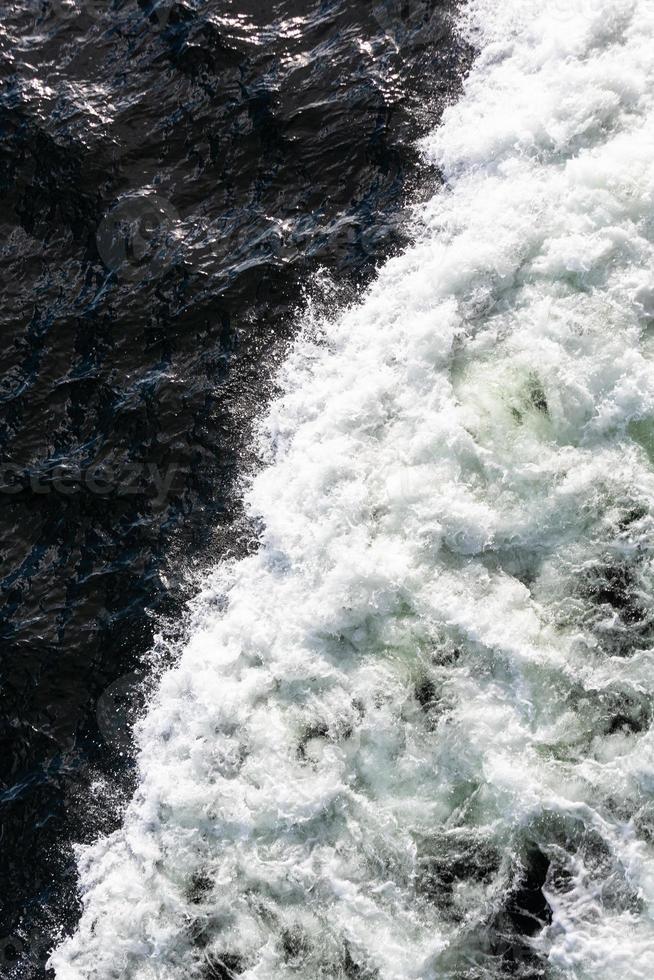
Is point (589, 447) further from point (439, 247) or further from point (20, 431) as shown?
point (20, 431)

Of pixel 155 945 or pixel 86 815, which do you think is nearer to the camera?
pixel 155 945

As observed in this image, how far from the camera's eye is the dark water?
367 inches

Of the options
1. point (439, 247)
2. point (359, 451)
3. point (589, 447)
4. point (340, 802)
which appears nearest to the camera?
point (340, 802)

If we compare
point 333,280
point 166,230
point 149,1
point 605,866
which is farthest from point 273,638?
point 149,1

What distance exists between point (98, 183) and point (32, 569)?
494 centimetres

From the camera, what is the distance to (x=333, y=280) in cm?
1062
